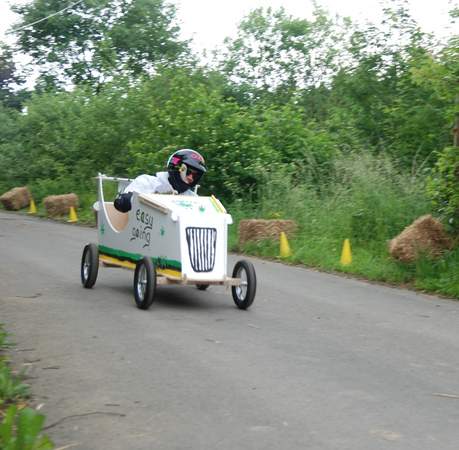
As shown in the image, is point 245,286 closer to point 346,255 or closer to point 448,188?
point 448,188

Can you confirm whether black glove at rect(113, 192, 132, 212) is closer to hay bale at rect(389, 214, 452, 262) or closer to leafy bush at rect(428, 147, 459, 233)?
hay bale at rect(389, 214, 452, 262)

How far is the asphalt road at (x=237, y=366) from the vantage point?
210 inches

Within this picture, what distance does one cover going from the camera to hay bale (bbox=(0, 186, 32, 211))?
32719 mm

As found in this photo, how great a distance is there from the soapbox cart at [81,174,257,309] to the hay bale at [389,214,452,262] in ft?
12.6

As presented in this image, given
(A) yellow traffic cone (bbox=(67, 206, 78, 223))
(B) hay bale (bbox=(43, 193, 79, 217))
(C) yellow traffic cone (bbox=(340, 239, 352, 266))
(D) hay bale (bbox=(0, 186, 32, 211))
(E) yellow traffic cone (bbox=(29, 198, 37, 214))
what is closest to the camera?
(C) yellow traffic cone (bbox=(340, 239, 352, 266))

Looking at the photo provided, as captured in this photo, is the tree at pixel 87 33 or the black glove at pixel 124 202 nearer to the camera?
the black glove at pixel 124 202

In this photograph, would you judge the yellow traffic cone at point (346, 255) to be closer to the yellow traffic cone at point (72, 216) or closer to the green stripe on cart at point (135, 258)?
the green stripe on cart at point (135, 258)

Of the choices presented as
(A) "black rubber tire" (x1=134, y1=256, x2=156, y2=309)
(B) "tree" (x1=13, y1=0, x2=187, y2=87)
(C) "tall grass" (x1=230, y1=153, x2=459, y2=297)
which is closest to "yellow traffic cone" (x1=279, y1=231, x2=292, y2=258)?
(C) "tall grass" (x1=230, y1=153, x2=459, y2=297)

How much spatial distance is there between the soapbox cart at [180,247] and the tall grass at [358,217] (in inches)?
150

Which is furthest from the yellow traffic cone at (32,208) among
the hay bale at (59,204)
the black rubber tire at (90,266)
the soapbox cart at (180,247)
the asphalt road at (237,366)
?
the soapbox cart at (180,247)

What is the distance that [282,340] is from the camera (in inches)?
325

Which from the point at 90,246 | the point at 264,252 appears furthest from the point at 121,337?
the point at 264,252

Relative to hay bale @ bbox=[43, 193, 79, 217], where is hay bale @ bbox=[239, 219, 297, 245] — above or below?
below

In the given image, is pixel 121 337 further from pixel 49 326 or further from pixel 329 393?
pixel 329 393
